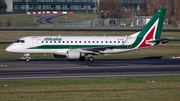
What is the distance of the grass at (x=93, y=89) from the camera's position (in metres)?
30.3

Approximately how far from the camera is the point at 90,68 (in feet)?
155

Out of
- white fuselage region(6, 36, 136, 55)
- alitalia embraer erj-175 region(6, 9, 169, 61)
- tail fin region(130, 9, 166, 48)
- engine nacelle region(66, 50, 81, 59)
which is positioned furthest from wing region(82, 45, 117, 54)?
tail fin region(130, 9, 166, 48)

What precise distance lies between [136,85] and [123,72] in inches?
329

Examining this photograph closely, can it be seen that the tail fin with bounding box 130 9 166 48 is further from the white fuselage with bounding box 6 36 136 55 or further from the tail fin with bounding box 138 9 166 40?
the white fuselage with bounding box 6 36 136 55

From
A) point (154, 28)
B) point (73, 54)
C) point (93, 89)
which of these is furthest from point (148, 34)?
point (93, 89)

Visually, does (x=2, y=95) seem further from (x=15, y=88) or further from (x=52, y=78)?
(x=52, y=78)

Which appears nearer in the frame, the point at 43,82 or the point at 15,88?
the point at 15,88

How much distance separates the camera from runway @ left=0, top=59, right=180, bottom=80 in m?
42.1

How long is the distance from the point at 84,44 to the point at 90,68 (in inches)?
313

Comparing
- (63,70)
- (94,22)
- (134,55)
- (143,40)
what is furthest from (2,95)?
(94,22)

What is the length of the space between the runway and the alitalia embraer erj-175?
1081 mm

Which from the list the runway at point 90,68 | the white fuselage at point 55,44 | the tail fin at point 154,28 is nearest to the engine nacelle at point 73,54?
the runway at point 90,68

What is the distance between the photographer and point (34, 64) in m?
50.8

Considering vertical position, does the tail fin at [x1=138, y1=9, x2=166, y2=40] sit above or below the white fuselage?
above
